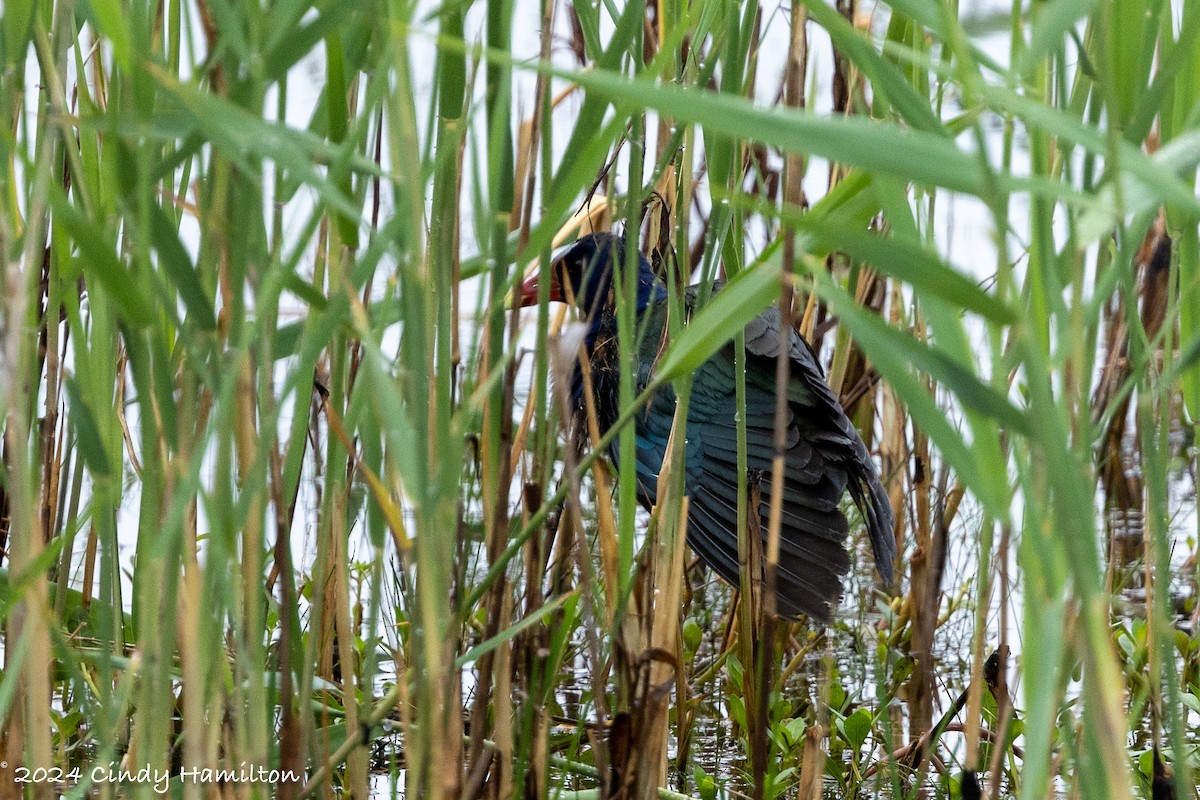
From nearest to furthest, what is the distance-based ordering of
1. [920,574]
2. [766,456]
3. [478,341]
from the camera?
[478,341]
[920,574]
[766,456]

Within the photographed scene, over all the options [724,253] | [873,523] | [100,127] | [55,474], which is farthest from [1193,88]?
[55,474]

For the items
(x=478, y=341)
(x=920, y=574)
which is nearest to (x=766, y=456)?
(x=920, y=574)

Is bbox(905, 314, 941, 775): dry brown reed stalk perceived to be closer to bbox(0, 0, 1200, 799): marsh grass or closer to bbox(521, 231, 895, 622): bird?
bbox(521, 231, 895, 622): bird

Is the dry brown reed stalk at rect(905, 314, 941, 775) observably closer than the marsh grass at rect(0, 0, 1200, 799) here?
→ No

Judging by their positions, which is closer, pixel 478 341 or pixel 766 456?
pixel 478 341

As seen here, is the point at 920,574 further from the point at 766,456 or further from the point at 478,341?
the point at 478,341

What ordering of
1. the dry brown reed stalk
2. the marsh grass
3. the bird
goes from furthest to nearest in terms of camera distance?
1. the bird
2. the dry brown reed stalk
3. the marsh grass

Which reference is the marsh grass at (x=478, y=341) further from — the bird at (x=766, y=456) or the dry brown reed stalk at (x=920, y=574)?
the bird at (x=766, y=456)

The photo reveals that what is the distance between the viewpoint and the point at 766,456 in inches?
91.6

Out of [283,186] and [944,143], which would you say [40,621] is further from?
[944,143]

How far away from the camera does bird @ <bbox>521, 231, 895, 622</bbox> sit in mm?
2080

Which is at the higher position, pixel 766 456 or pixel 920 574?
pixel 766 456

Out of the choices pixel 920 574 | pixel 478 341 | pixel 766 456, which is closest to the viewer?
pixel 478 341

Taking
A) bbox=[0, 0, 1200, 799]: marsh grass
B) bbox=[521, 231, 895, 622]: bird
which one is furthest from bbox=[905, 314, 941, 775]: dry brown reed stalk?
bbox=[0, 0, 1200, 799]: marsh grass
